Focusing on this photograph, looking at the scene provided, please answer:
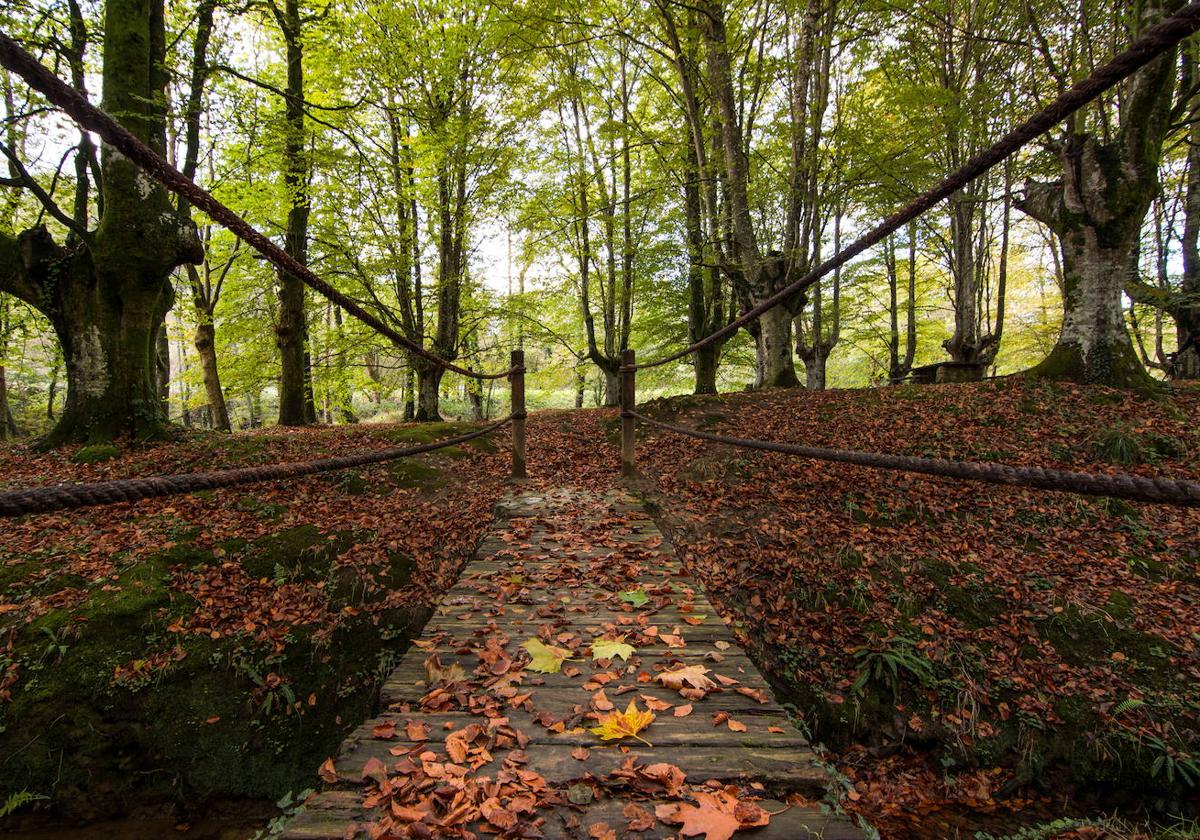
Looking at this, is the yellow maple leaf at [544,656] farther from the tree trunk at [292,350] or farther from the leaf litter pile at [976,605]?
the tree trunk at [292,350]

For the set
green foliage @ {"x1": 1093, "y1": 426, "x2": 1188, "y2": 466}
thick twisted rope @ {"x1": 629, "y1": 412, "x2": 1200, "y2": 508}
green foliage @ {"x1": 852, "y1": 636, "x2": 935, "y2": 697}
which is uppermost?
thick twisted rope @ {"x1": 629, "y1": 412, "x2": 1200, "y2": 508}

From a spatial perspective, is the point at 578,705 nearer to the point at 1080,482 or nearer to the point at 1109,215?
the point at 1080,482

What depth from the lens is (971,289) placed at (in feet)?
37.1

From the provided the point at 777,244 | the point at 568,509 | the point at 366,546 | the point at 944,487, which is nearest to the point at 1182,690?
the point at 944,487

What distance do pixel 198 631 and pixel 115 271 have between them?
5.28 metres

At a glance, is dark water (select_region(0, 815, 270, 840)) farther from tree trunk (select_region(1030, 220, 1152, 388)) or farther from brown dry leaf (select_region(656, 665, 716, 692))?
tree trunk (select_region(1030, 220, 1152, 388))

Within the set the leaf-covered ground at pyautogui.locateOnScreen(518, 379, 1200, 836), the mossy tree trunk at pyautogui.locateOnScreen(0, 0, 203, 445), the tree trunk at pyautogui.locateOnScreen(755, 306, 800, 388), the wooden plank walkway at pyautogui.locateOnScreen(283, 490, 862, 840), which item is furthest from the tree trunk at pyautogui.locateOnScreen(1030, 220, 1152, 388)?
the mossy tree trunk at pyautogui.locateOnScreen(0, 0, 203, 445)

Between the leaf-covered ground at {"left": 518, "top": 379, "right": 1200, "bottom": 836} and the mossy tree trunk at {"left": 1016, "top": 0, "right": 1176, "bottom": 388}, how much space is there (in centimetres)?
71

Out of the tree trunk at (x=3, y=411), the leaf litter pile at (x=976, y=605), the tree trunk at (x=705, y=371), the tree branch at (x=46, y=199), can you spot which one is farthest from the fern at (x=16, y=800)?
the tree trunk at (x=3, y=411)

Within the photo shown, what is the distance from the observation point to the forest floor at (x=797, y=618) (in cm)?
274

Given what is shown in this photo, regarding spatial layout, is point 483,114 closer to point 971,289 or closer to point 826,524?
point 826,524

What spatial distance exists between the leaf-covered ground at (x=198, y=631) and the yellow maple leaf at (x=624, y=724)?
2209mm

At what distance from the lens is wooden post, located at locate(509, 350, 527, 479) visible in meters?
5.04

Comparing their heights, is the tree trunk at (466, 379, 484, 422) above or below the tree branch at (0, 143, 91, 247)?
below
